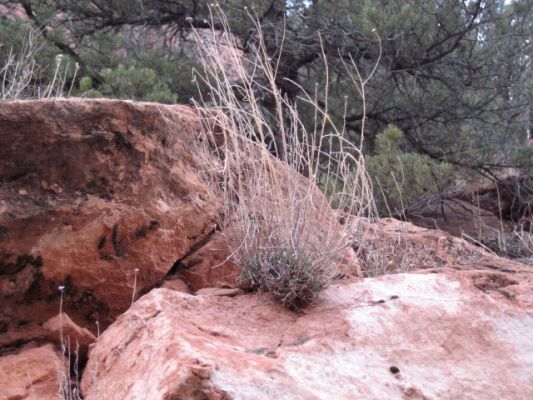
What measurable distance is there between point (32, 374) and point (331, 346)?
1.02m

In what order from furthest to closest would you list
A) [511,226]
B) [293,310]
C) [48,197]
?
[511,226]
[48,197]
[293,310]

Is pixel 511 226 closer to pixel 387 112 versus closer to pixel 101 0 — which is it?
pixel 387 112

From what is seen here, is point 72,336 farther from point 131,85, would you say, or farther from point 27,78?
point 131,85

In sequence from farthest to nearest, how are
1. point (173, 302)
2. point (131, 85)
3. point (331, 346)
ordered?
1. point (131, 85)
2. point (173, 302)
3. point (331, 346)

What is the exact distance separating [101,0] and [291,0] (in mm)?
1846

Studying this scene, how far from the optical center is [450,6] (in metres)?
6.80

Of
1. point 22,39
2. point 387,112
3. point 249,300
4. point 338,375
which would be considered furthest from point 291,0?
point 338,375

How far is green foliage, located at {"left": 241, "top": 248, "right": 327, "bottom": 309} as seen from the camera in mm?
2648

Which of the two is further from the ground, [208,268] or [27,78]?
[27,78]

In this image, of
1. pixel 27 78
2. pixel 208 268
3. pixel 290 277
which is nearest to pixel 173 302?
pixel 290 277

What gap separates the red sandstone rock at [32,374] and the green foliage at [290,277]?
0.75 m

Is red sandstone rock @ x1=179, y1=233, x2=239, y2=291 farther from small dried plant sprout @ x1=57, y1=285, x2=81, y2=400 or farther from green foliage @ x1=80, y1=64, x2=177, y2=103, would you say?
green foliage @ x1=80, y1=64, x2=177, y2=103

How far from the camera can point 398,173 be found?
245 inches

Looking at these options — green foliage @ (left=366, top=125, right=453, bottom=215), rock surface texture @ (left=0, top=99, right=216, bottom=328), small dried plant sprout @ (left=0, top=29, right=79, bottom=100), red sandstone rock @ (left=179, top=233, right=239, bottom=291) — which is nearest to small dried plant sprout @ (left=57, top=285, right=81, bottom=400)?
rock surface texture @ (left=0, top=99, right=216, bottom=328)
